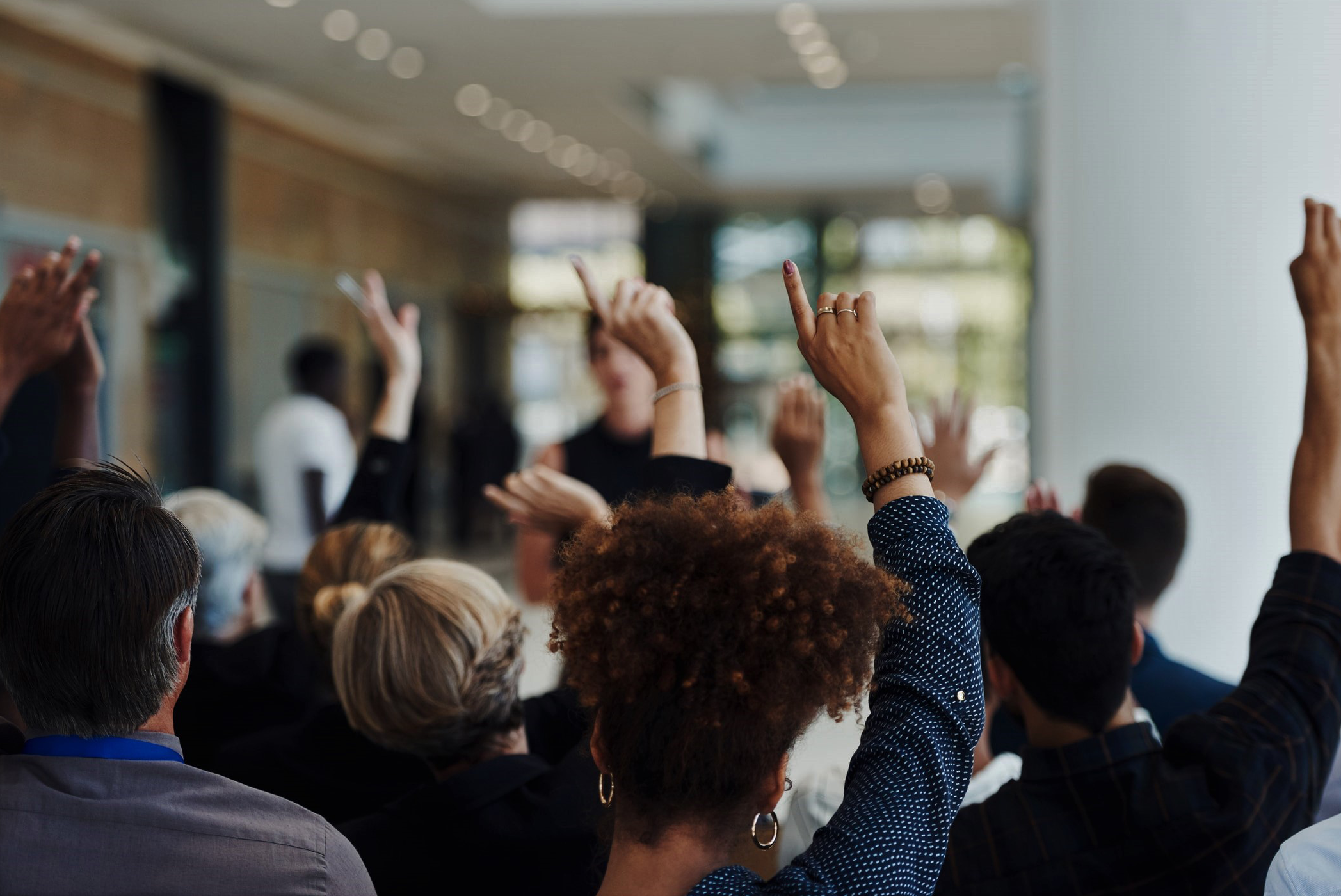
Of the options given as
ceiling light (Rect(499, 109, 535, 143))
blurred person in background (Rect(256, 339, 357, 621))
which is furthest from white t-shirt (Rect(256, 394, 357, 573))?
ceiling light (Rect(499, 109, 535, 143))

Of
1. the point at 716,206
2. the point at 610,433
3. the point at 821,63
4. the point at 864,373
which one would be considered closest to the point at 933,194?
the point at 716,206

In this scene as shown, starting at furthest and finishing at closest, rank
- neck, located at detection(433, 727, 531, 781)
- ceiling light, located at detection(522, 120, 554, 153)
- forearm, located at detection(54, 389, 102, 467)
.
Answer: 1. ceiling light, located at detection(522, 120, 554, 153)
2. forearm, located at detection(54, 389, 102, 467)
3. neck, located at detection(433, 727, 531, 781)

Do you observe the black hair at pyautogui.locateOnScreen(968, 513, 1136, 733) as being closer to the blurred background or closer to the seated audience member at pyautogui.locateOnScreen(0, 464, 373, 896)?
the seated audience member at pyautogui.locateOnScreen(0, 464, 373, 896)

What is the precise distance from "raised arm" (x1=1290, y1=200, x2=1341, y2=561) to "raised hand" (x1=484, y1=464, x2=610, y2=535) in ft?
3.25

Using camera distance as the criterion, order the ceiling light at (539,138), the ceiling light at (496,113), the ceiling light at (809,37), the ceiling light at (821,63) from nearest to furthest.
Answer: the ceiling light at (809,37) < the ceiling light at (821,63) < the ceiling light at (496,113) < the ceiling light at (539,138)

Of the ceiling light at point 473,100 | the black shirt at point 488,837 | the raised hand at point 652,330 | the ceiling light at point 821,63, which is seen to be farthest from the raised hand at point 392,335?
the ceiling light at point 473,100

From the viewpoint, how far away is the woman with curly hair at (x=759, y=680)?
100 cm

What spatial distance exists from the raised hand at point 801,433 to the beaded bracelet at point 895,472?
1.13m

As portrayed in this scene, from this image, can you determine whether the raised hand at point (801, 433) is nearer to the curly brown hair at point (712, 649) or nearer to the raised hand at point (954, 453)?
the raised hand at point (954, 453)

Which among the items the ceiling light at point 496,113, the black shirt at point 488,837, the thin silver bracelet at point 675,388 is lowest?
the black shirt at point 488,837

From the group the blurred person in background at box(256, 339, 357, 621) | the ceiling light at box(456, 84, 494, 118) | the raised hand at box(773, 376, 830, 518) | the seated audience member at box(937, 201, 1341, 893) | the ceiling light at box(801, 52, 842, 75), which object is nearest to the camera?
the seated audience member at box(937, 201, 1341, 893)

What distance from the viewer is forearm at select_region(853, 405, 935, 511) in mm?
1142

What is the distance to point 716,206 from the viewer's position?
16656 mm

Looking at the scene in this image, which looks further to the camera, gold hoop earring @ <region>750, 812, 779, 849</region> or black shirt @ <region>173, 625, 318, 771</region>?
black shirt @ <region>173, 625, 318, 771</region>
